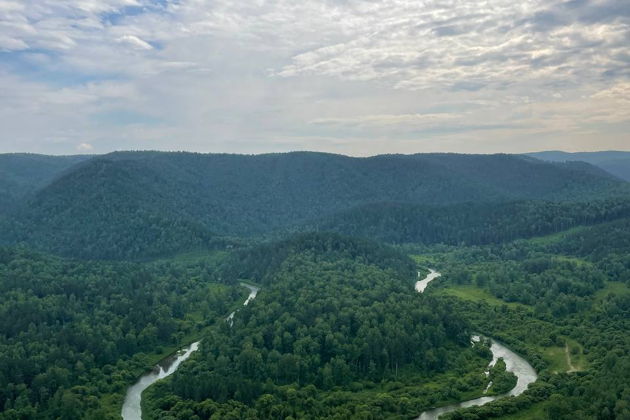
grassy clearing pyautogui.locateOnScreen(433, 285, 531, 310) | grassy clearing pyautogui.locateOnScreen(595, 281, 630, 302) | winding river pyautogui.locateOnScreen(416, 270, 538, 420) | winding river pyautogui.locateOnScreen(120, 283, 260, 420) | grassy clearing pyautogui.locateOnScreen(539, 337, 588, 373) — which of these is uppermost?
grassy clearing pyautogui.locateOnScreen(595, 281, 630, 302)

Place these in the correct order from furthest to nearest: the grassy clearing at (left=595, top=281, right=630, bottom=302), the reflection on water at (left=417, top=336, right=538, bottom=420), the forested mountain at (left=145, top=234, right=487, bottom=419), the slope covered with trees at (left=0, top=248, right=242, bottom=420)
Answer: the grassy clearing at (left=595, top=281, right=630, bottom=302) → the slope covered with trees at (left=0, top=248, right=242, bottom=420) → the reflection on water at (left=417, top=336, right=538, bottom=420) → the forested mountain at (left=145, top=234, right=487, bottom=419)

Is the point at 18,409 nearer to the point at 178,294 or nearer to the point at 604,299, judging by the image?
the point at 178,294

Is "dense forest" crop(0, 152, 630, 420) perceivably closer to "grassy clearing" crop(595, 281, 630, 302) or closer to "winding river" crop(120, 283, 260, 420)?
"grassy clearing" crop(595, 281, 630, 302)

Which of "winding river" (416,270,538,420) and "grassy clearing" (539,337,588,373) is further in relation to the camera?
"grassy clearing" (539,337,588,373)

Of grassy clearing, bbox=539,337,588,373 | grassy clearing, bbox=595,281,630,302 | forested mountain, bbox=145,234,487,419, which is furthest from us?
grassy clearing, bbox=595,281,630,302

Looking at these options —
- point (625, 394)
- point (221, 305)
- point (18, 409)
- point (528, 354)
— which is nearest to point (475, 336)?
point (528, 354)

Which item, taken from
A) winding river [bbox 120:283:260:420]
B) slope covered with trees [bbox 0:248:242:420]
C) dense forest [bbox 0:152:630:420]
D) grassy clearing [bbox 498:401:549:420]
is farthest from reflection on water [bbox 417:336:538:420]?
slope covered with trees [bbox 0:248:242:420]
